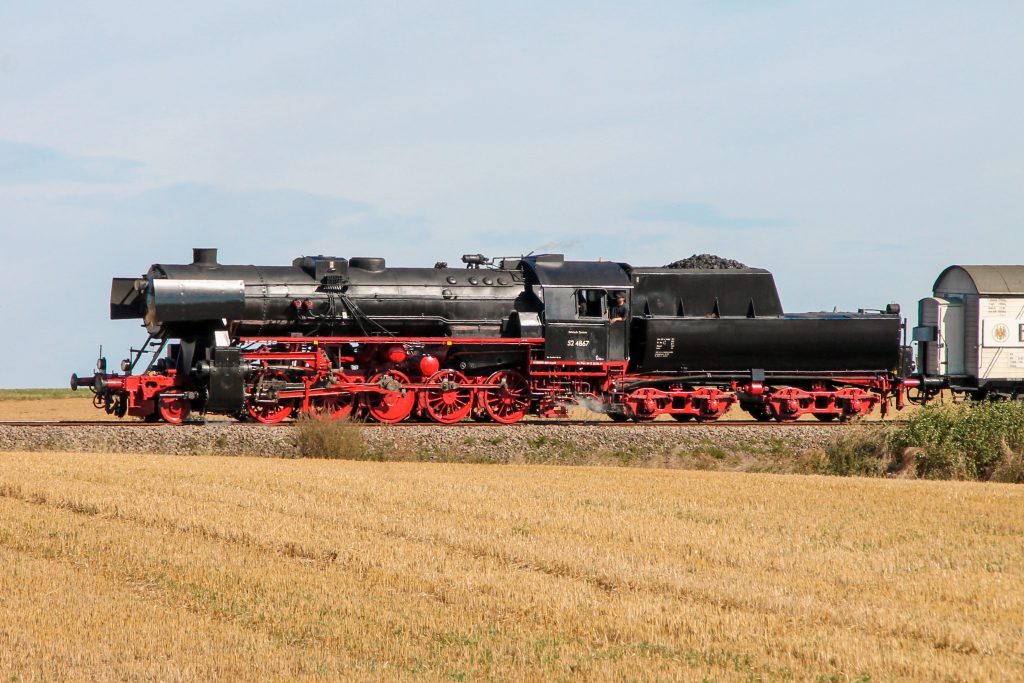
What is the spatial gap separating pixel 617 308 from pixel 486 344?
3159 mm

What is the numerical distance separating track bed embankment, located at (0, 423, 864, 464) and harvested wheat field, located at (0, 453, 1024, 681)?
4535 mm

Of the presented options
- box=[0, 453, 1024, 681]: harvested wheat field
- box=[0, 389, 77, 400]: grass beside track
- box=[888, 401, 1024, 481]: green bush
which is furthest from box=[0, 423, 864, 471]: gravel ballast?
box=[0, 389, 77, 400]: grass beside track

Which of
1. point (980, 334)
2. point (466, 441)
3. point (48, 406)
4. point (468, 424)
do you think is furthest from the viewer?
point (48, 406)

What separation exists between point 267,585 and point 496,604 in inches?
91.1

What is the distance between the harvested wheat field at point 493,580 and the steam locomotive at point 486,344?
6.13 meters

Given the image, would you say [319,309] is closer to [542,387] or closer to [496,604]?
[542,387]

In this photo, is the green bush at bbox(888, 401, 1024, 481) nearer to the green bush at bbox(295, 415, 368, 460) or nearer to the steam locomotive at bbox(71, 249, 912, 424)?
the steam locomotive at bbox(71, 249, 912, 424)

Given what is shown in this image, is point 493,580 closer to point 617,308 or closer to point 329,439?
point 329,439

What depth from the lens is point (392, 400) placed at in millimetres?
26547

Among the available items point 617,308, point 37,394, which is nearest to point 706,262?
point 617,308

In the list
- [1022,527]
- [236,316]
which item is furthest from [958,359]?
[236,316]

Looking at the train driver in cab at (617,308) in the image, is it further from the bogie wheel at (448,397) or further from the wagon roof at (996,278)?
the wagon roof at (996,278)

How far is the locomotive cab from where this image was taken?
89.0 feet

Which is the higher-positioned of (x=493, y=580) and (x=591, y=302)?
(x=591, y=302)
